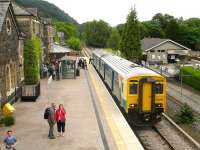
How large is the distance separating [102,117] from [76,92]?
843 centimetres

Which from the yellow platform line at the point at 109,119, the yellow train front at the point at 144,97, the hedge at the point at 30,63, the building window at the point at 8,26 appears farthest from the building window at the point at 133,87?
the hedge at the point at 30,63

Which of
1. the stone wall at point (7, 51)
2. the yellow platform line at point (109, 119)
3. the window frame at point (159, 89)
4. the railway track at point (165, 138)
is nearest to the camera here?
the yellow platform line at point (109, 119)

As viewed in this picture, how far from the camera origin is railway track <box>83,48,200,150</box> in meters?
17.4

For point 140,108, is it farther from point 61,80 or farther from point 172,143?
point 61,80

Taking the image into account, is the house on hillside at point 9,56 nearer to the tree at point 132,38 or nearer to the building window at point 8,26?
the building window at point 8,26

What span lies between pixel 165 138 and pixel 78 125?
13.7 ft

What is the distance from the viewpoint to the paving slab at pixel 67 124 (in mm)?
14547

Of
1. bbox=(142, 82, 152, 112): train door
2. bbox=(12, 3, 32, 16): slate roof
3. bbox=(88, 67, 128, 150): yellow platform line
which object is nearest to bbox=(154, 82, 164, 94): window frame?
bbox=(142, 82, 152, 112): train door

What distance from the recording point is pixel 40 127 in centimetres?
1720

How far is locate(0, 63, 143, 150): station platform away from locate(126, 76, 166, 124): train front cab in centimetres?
89

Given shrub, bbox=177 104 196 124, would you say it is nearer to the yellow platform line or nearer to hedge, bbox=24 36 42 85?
the yellow platform line

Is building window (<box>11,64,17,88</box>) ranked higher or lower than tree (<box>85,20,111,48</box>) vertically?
lower

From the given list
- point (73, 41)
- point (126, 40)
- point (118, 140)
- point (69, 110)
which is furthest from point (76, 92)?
point (73, 41)

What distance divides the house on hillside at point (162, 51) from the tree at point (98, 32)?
1737 inches
